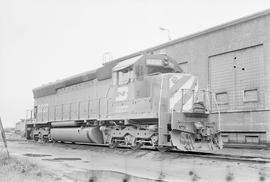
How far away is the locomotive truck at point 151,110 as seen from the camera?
10695 millimetres

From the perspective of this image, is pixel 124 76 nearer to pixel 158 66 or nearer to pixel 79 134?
pixel 158 66

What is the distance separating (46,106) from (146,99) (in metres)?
9.81

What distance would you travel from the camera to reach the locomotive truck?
10695 millimetres

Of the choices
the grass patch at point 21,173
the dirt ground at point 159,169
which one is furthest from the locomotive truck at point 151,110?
the grass patch at point 21,173

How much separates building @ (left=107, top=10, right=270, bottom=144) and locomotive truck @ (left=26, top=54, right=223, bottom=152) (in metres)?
3.37

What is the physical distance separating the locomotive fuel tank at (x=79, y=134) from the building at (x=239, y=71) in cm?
429

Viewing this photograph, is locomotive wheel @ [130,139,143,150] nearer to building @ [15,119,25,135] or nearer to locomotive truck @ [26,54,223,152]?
locomotive truck @ [26,54,223,152]

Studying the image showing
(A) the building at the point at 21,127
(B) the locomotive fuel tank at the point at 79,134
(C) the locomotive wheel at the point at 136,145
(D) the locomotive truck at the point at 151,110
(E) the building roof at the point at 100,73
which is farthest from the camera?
(A) the building at the point at 21,127

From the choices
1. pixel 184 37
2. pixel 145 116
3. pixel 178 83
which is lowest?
pixel 145 116

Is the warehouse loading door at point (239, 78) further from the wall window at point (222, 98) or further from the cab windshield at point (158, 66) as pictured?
the cab windshield at point (158, 66)

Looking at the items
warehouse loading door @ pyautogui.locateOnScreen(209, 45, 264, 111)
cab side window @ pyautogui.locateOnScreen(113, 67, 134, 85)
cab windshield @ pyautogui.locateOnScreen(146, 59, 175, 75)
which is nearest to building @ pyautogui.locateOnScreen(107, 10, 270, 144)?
warehouse loading door @ pyautogui.locateOnScreen(209, 45, 264, 111)

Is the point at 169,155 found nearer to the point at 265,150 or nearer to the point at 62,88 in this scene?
the point at 265,150

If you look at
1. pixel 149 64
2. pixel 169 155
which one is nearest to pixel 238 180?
pixel 169 155

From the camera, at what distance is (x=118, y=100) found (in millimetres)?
12453
